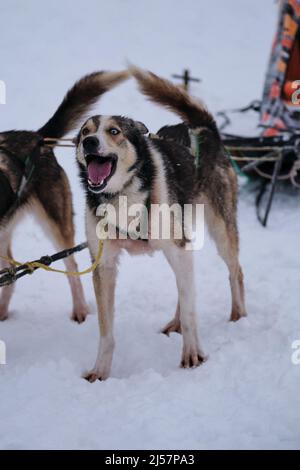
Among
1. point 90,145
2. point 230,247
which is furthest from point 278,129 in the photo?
point 90,145

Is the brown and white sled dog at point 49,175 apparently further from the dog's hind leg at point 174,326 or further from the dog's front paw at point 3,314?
the dog's hind leg at point 174,326

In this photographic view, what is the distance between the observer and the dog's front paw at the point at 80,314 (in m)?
2.99

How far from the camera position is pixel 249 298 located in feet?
10.1

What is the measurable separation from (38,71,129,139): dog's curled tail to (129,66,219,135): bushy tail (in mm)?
197

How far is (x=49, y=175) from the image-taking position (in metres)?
2.81

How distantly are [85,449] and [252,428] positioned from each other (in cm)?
59

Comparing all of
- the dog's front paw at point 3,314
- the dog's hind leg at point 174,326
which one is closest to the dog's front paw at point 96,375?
the dog's hind leg at point 174,326

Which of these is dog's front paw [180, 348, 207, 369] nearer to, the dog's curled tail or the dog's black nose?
the dog's black nose

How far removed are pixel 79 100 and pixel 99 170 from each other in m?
0.98

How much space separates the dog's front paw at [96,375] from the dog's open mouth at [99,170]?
88 centimetres

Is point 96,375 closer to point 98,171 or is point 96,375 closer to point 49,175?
point 98,171

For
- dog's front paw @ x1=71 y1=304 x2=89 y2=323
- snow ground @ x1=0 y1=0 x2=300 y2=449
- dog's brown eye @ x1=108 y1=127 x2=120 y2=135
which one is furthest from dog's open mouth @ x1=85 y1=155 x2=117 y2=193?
dog's front paw @ x1=71 y1=304 x2=89 y2=323
